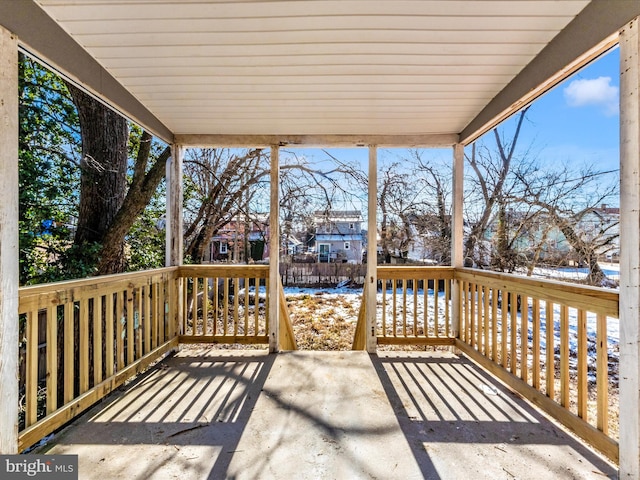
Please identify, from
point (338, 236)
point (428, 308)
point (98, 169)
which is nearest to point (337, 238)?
point (338, 236)

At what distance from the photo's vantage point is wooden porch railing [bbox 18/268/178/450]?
60.2 inches

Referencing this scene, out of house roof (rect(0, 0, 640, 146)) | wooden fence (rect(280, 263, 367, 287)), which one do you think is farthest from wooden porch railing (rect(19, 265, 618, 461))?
wooden fence (rect(280, 263, 367, 287))

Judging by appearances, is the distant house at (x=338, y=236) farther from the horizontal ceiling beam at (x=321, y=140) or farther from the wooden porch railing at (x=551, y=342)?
the wooden porch railing at (x=551, y=342)

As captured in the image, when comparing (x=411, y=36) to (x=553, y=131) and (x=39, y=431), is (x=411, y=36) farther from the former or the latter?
(x=553, y=131)

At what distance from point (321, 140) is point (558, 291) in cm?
240

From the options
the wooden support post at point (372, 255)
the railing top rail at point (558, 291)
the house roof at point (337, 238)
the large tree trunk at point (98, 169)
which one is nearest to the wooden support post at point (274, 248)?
the wooden support post at point (372, 255)

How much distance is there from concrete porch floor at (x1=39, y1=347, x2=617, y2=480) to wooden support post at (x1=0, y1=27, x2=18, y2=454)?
0.34m

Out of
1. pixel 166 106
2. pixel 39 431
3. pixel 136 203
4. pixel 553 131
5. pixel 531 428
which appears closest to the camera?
pixel 39 431

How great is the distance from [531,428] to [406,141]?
2.58 m

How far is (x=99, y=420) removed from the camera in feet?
5.89

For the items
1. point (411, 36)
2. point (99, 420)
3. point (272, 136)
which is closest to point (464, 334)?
point (411, 36)

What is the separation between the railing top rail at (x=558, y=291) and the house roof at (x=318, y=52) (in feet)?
4.26

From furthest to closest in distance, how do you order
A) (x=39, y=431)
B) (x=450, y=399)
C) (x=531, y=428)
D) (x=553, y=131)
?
(x=553, y=131)
(x=450, y=399)
(x=531, y=428)
(x=39, y=431)

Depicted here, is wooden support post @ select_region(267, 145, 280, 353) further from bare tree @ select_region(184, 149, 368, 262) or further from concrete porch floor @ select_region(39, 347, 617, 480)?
bare tree @ select_region(184, 149, 368, 262)
